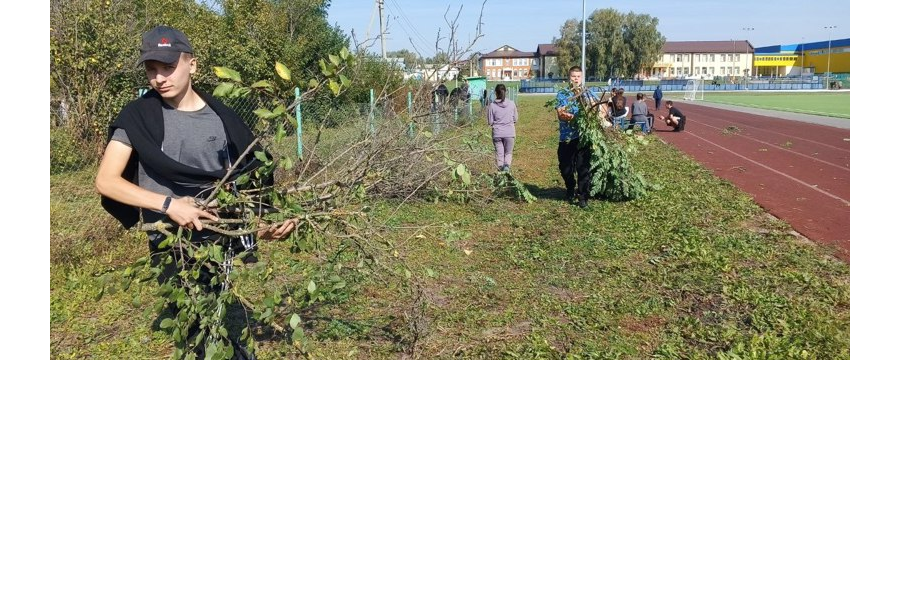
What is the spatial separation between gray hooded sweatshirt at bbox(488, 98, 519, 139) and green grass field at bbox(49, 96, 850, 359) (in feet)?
5.96

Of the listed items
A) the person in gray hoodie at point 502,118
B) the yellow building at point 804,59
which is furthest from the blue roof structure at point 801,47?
the person in gray hoodie at point 502,118

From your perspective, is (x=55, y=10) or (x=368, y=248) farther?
(x=55, y=10)

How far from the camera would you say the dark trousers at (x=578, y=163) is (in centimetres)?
1055

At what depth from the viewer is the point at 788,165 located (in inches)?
617

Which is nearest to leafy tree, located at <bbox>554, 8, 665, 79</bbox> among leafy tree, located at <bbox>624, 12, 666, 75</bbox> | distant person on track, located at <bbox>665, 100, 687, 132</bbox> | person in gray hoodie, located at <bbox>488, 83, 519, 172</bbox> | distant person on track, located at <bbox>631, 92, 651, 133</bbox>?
leafy tree, located at <bbox>624, 12, 666, 75</bbox>

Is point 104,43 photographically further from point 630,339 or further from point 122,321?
point 630,339

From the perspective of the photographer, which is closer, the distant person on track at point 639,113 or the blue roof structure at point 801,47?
the distant person on track at point 639,113

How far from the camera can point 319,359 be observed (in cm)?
525

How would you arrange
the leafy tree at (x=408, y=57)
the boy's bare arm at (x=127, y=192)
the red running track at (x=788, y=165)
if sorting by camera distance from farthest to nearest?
the red running track at (x=788, y=165)
the leafy tree at (x=408, y=57)
the boy's bare arm at (x=127, y=192)

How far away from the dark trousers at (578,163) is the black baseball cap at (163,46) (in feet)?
24.2

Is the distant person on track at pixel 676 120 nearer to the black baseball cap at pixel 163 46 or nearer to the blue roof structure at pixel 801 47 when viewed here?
the black baseball cap at pixel 163 46

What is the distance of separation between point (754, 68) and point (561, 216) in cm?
10040

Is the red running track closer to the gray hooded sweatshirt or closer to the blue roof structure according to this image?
the gray hooded sweatshirt
